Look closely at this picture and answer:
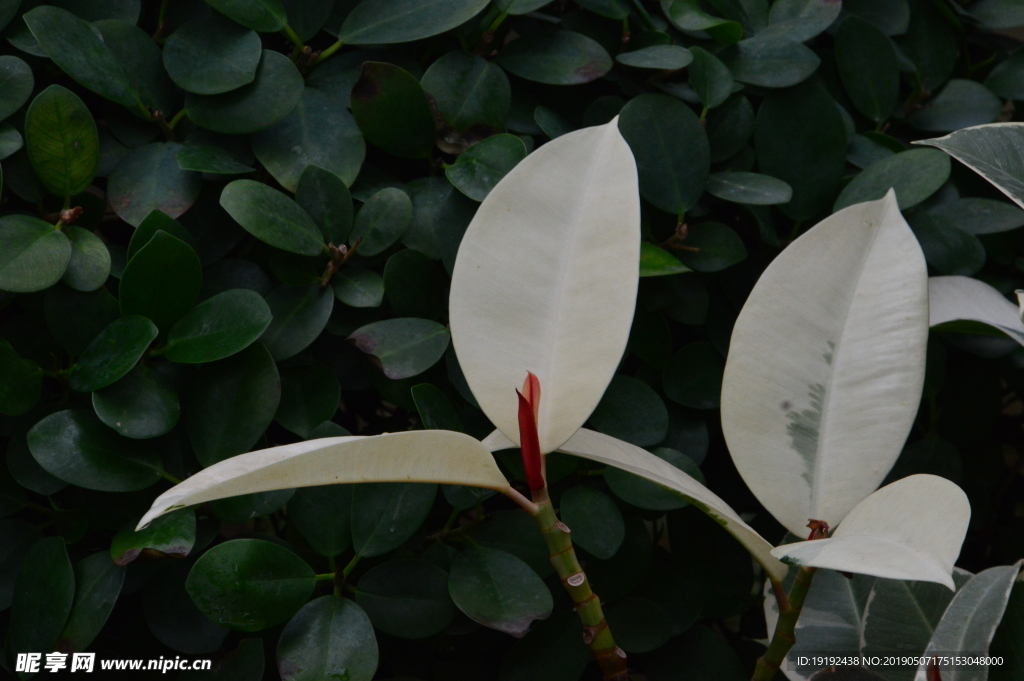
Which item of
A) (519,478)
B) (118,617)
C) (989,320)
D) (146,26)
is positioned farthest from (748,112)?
(118,617)

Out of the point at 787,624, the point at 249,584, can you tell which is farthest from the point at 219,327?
the point at 787,624

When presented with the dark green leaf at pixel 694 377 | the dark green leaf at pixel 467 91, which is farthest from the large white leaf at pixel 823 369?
the dark green leaf at pixel 467 91

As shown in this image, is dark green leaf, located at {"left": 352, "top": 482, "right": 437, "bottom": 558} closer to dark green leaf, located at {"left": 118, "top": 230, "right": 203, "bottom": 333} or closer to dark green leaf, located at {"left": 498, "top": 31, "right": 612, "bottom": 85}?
dark green leaf, located at {"left": 118, "top": 230, "right": 203, "bottom": 333}

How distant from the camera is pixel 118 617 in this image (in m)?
0.51

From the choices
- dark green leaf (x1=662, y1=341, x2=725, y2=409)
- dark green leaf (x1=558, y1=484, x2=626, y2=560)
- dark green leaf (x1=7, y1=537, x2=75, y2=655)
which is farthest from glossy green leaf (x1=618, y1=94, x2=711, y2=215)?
dark green leaf (x1=7, y1=537, x2=75, y2=655)

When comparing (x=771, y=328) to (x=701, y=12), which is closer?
(x=771, y=328)

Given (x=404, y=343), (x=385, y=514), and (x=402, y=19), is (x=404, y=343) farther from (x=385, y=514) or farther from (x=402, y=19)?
(x=402, y=19)

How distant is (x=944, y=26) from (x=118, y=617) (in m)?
0.83

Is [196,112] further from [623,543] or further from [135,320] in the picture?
[623,543]

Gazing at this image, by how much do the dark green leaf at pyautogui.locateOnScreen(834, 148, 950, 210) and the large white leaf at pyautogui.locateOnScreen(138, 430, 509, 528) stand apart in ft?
1.22

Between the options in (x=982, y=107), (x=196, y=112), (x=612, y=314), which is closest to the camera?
(x=612, y=314)

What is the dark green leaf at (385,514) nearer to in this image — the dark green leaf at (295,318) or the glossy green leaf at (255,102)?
the dark green leaf at (295,318)

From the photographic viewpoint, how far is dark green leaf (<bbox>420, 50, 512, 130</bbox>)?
511 mm

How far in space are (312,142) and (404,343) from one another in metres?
0.15
